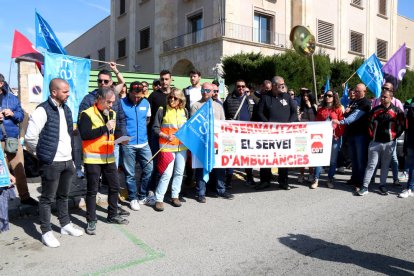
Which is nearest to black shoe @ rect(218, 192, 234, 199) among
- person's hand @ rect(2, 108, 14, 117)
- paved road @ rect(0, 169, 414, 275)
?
paved road @ rect(0, 169, 414, 275)

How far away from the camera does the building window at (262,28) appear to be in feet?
73.6

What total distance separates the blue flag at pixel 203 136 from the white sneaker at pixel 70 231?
6.92 feet

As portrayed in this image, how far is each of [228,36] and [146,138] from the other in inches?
613

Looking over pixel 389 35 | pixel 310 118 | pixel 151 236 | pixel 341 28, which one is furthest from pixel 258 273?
pixel 389 35

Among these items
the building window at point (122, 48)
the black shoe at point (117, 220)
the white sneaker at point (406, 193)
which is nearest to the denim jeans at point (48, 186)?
the black shoe at point (117, 220)

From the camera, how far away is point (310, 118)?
8.47m

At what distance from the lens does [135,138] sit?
5.82 meters

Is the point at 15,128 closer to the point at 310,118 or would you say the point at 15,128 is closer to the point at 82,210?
the point at 82,210

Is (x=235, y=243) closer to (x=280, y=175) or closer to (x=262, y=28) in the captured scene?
(x=280, y=175)

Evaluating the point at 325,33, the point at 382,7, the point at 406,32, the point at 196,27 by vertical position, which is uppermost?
the point at 382,7

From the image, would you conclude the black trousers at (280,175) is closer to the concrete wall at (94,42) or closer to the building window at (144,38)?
the building window at (144,38)

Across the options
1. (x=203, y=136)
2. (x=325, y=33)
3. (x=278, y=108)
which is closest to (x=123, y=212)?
(x=203, y=136)

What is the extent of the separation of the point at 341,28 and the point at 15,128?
82.0ft

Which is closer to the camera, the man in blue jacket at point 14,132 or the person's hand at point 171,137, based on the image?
the man in blue jacket at point 14,132
